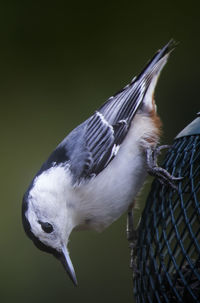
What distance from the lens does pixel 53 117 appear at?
417 cm

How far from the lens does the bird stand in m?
2.63

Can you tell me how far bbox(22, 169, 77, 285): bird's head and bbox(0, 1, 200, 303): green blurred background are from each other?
1349 mm

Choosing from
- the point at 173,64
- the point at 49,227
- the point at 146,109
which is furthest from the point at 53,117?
the point at 49,227

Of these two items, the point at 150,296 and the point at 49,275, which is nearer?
the point at 150,296

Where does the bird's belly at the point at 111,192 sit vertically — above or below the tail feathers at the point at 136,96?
below

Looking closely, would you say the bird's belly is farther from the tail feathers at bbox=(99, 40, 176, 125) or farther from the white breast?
the tail feathers at bbox=(99, 40, 176, 125)

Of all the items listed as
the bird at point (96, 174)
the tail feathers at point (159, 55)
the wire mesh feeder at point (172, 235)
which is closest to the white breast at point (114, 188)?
the bird at point (96, 174)

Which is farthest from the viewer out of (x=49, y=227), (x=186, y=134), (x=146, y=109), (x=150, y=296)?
(x=146, y=109)

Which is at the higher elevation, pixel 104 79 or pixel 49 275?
pixel 104 79

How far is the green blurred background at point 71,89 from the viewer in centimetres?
403

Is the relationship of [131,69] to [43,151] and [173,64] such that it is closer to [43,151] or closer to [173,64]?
[173,64]

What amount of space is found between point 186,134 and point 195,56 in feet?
5.68

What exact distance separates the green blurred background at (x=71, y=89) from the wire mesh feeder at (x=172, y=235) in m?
1.50

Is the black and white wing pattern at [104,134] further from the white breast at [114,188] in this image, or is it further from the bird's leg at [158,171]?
the bird's leg at [158,171]
